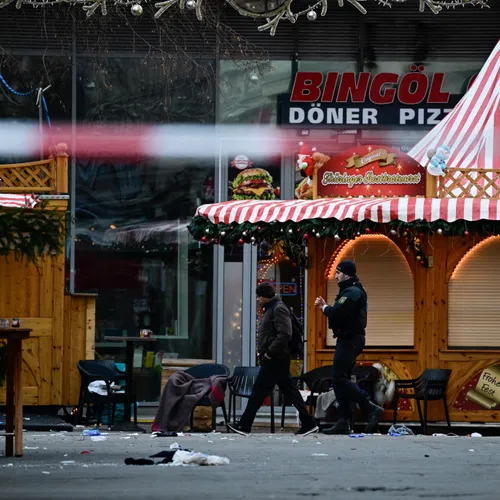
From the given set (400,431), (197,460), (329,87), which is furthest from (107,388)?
(329,87)

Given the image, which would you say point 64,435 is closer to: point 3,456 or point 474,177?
Result: point 3,456

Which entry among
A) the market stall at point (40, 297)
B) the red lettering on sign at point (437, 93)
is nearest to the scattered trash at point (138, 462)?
the market stall at point (40, 297)

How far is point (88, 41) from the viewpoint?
64.7 ft

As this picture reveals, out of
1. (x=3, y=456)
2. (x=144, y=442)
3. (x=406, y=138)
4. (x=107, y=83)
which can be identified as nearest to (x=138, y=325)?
(x=107, y=83)

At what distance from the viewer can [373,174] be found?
56.6ft

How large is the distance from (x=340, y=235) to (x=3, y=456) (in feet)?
19.5

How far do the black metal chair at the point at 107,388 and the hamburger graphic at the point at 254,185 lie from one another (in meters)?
3.79

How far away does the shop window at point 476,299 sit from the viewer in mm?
17297

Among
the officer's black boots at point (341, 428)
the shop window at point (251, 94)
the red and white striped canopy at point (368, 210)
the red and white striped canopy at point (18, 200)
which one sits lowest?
the officer's black boots at point (341, 428)

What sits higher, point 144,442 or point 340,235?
point 340,235

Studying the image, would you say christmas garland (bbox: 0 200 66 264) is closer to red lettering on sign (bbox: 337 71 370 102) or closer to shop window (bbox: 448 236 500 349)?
shop window (bbox: 448 236 500 349)

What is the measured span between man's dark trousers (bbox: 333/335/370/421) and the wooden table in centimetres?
441

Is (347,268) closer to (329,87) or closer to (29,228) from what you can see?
(29,228)

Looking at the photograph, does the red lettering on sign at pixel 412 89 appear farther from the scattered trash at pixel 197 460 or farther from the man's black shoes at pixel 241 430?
the scattered trash at pixel 197 460
